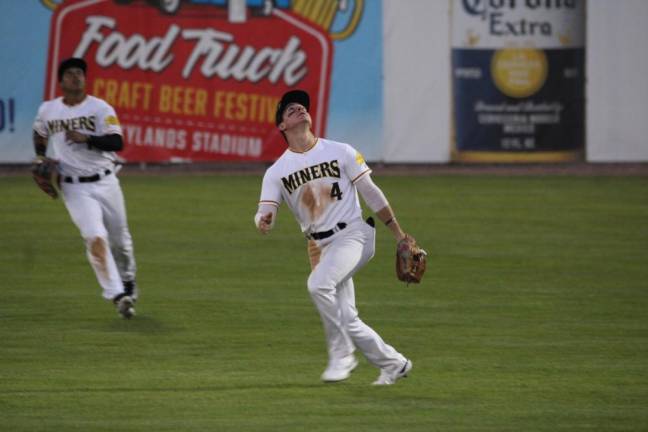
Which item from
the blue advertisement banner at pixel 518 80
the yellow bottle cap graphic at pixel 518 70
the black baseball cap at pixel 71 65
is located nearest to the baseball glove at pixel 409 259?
the black baseball cap at pixel 71 65

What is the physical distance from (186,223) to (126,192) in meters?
3.12

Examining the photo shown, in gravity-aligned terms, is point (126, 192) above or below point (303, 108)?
below

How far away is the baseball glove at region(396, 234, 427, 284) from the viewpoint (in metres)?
7.98

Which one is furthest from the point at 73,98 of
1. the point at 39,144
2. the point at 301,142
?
the point at 301,142

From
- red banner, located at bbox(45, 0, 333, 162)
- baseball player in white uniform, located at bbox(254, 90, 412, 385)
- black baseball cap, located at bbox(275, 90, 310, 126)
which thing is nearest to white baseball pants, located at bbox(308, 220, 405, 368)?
baseball player in white uniform, located at bbox(254, 90, 412, 385)

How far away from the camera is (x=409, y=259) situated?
800 cm

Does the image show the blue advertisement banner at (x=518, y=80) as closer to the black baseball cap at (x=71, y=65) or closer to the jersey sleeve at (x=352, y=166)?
the black baseball cap at (x=71, y=65)

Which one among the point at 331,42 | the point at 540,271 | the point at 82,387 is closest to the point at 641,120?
the point at 331,42

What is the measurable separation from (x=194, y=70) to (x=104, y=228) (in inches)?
449

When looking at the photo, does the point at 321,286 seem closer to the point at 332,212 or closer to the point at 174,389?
the point at 332,212

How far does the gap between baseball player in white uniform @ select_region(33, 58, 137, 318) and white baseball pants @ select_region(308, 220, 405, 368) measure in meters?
2.67

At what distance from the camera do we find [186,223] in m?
16.2

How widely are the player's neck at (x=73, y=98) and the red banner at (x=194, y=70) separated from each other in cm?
1065

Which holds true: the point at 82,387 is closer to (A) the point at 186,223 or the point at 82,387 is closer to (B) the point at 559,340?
(B) the point at 559,340
